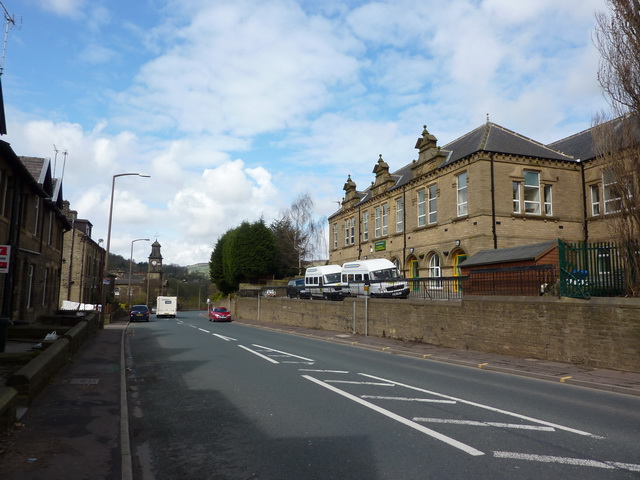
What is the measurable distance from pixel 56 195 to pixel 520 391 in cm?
2718

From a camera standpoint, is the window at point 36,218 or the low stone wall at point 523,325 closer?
the low stone wall at point 523,325

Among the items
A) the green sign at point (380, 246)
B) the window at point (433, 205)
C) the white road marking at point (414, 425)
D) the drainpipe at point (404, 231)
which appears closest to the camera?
the white road marking at point (414, 425)

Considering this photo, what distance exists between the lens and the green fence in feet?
43.7

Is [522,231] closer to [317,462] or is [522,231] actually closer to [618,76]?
[618,76]

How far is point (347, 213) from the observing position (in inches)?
1922

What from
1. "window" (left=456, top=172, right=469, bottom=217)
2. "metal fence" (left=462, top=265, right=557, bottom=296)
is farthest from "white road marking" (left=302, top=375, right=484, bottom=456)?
"window" (left=456, top=172, right=469, bottom=217)

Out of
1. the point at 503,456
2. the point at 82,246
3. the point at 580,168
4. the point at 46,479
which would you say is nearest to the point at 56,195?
the point at 82,246

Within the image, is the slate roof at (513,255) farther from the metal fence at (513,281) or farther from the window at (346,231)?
the window at (346,231)

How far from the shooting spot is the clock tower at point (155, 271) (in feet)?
325

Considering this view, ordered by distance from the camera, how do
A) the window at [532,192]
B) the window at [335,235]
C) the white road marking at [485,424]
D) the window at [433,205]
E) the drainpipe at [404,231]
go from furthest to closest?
the window at [335,235] < the drainpipe at [404,231] < the window at [433,205] < the window at [532,192] < the white road marking at [485,424]

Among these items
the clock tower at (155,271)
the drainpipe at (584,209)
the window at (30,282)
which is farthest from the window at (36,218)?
the clock tower at (155,271)

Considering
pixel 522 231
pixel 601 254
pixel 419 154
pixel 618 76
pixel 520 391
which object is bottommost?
pixel 520 391

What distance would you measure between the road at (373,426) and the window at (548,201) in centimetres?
2183

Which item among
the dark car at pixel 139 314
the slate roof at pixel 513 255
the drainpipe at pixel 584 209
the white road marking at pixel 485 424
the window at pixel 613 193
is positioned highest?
the drainpipe at pixel 584 209
